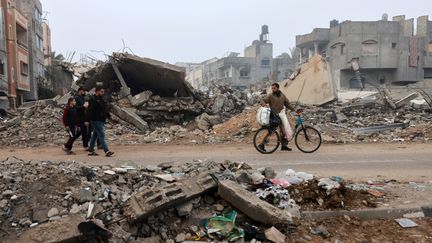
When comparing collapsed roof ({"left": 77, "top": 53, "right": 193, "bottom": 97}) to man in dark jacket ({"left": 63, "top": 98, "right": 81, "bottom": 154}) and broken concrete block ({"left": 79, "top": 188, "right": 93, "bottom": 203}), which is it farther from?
broken concrete block ({"left": 79, "top": 188, "right": 93, "bottom": 203})

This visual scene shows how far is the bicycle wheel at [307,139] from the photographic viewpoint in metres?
10.6

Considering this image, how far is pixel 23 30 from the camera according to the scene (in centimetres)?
3562

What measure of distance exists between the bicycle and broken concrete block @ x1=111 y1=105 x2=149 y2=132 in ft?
23.3

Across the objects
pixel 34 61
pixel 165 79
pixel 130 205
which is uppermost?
pixel 34 61

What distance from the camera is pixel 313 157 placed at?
9844 mm

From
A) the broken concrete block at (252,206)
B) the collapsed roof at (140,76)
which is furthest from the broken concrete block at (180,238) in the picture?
the collapsed roof at (140,76)

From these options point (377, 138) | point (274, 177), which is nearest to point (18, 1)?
point (377, 138)

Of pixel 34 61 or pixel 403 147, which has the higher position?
pixel 34 61

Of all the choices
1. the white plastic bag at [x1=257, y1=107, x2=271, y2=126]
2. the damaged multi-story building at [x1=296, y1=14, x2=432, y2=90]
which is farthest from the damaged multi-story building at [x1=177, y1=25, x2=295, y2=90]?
the white plastic bag at [x1=257, y1=107, x2=271, y2=126]

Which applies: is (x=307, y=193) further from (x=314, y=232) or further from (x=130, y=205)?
(x=130, y=205)

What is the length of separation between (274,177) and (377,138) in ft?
29.6

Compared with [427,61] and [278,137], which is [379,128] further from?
[427,61]

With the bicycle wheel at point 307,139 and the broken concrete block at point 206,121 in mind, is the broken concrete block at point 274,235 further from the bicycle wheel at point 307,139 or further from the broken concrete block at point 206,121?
the broken concrete block at point 206,121

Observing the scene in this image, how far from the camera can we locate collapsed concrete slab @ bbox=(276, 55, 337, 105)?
21.9 meters
